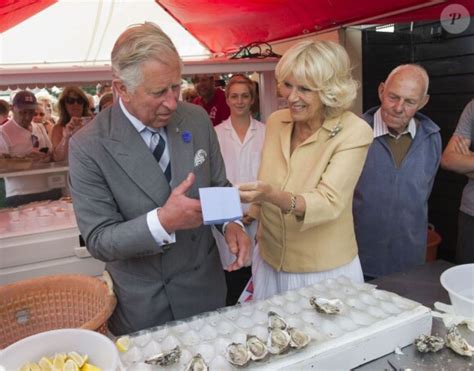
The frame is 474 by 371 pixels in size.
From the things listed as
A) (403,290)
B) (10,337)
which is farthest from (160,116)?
(403,290)

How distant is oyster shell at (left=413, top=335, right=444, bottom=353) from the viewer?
1.01 m

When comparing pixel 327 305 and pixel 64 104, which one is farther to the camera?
pixel 64 104

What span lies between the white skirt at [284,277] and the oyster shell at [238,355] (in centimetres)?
57

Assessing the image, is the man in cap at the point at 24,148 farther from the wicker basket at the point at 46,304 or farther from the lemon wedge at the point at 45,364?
the lemon wedge at the point at 45,364

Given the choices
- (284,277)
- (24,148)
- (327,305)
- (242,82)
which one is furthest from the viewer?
(24,148)

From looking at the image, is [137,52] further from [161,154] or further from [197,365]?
[197,365]

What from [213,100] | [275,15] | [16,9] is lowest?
[213,100]

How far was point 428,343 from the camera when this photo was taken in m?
1.01

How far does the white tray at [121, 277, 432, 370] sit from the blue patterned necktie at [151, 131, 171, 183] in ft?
1.55

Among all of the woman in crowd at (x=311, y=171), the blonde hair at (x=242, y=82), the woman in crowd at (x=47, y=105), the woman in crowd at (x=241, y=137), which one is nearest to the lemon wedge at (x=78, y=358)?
the woman in crowd at (x=311, y=171)

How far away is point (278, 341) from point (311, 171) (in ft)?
2.21

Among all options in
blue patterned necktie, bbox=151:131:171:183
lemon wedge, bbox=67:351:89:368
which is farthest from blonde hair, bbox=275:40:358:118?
lemon wedge, bbox=67:351:89:368

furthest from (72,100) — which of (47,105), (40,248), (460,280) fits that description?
(460,280)

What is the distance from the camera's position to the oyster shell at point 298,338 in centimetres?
91
